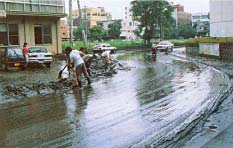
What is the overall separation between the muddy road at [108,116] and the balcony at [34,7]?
61.6 ft

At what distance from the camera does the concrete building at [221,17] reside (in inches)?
1464

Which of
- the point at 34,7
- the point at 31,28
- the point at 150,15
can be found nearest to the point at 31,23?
the point at 31,28

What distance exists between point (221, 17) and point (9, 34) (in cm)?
2075

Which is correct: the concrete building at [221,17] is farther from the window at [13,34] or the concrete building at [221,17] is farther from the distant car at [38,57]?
the window at [13,34]

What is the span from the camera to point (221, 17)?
3900 cm

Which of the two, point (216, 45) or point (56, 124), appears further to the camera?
point (216, 45)

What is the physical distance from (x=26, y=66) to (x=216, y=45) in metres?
15.2

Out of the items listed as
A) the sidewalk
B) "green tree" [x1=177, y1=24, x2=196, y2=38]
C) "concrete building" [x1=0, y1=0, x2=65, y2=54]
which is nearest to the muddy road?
the sidewalk

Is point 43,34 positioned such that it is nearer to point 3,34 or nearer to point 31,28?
point 31,28

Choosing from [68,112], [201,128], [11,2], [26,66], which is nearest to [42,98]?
[68,112]

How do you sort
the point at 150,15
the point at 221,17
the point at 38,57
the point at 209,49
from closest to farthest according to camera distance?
the point at 38,57, the point at 209,49, the point at 221,17, the point at 150,15

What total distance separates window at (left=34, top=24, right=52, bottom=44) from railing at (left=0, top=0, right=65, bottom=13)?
5.17 ft

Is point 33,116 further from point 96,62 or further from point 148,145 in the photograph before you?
point 96,62

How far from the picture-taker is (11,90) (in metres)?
13.9
